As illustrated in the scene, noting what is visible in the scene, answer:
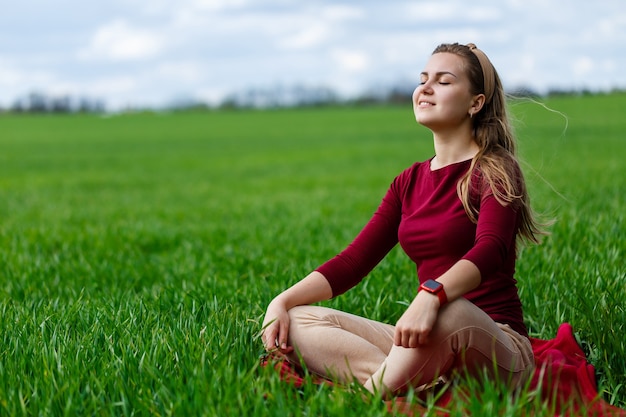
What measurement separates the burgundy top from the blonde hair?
0.15 ft

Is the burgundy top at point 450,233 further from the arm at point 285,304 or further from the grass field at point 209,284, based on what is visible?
the grass field at point 209,284

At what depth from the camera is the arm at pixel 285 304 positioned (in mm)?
3230

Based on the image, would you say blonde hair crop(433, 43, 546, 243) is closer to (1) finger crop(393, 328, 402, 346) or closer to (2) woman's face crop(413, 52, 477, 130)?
(2) woman's face crop(413, 52, 477, 130)

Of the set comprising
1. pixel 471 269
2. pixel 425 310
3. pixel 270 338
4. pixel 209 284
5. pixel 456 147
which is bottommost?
pixel 209 284

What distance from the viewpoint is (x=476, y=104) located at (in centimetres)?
324

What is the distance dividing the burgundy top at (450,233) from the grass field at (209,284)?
0.39 meters

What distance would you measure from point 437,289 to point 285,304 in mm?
795

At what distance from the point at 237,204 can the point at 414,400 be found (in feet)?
32.3

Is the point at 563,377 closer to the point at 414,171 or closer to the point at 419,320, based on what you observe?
the point at 419,320

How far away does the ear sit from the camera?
3219mm

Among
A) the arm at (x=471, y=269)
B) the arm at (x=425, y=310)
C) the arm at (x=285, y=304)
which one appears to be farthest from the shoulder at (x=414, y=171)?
the arm at (x=425, y=310)

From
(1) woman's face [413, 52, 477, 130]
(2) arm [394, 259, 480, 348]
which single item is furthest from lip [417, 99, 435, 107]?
(2) arm [394, 259, 480, 348]

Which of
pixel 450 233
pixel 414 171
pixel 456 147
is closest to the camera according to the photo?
pixel 450 233

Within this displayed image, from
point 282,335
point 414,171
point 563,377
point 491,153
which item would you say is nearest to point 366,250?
point 414,171
